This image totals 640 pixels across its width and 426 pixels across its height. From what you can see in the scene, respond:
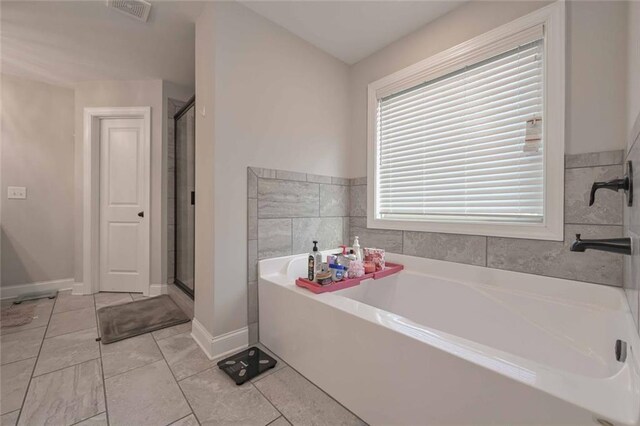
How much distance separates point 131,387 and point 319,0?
257 centimetres

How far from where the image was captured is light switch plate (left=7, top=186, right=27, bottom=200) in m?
2.69

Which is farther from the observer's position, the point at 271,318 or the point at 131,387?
the point at 271,318

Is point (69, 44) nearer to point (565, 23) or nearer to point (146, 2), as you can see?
point (146, 2)

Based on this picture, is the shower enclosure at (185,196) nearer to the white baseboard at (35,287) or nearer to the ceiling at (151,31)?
the ceiling at (151,31)

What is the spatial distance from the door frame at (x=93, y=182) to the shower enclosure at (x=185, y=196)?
0.28m

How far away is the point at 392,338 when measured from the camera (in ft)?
3.46

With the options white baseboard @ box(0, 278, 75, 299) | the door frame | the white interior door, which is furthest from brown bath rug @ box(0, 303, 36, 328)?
the white interior door

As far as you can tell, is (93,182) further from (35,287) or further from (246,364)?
(246,364)

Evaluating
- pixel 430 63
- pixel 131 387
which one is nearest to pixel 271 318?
pixel 131 387

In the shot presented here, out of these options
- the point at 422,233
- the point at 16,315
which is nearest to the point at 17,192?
the point at 16,315

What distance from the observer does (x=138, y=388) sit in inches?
53.4

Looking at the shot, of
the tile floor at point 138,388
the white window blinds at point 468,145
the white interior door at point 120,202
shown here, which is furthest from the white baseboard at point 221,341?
the white interior door at point 120,202

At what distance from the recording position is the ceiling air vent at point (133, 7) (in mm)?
1721

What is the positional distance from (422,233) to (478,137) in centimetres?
76
